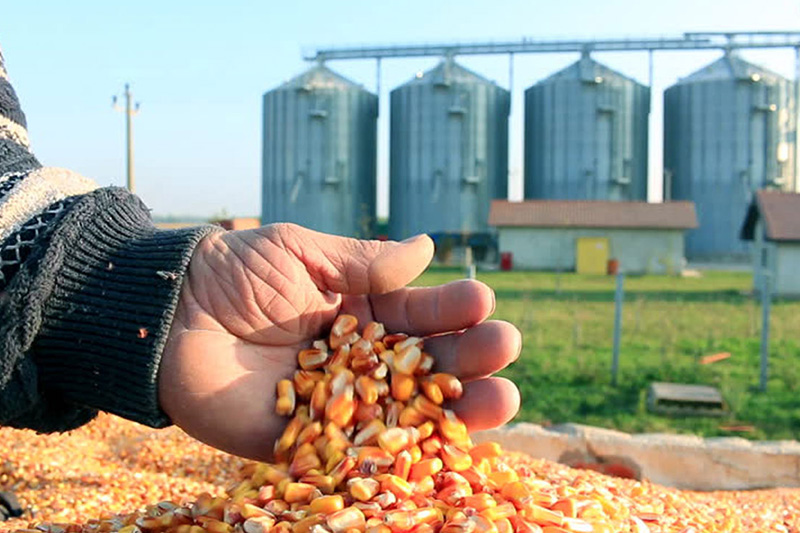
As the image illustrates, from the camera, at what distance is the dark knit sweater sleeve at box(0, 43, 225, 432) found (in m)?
1.71

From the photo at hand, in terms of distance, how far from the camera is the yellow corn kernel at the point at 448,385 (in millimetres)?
1865

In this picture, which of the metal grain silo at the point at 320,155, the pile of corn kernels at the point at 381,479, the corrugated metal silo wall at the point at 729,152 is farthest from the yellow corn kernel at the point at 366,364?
the corrugated metal silo wall at the point at 729,152

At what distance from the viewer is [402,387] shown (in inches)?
73.6

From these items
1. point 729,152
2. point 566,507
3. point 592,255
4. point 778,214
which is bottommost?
point 592,255

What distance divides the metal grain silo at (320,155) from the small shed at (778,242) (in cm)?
1362

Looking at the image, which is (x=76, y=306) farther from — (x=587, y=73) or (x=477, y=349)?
(x=587, y=73)

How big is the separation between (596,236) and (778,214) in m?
7.51

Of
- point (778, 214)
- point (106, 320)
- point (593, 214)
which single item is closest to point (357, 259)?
point (106, 320)

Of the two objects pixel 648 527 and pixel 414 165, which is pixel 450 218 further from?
pixel 648 527

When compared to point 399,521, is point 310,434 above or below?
above

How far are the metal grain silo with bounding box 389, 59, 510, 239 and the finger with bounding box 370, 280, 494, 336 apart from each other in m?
25.3

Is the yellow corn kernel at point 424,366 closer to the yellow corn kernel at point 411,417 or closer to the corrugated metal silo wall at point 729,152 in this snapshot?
the yellow corn kernel at point 411,417

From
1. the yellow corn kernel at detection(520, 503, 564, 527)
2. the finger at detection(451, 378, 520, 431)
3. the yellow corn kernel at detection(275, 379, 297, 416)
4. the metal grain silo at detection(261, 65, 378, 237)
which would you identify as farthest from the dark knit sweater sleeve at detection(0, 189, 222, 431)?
the metal grain silo at detection(261, 65, 378, 237)

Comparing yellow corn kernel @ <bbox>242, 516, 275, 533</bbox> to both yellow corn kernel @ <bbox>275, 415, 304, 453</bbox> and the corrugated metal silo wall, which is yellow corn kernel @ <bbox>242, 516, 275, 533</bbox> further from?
the corrugated metal silo wall
